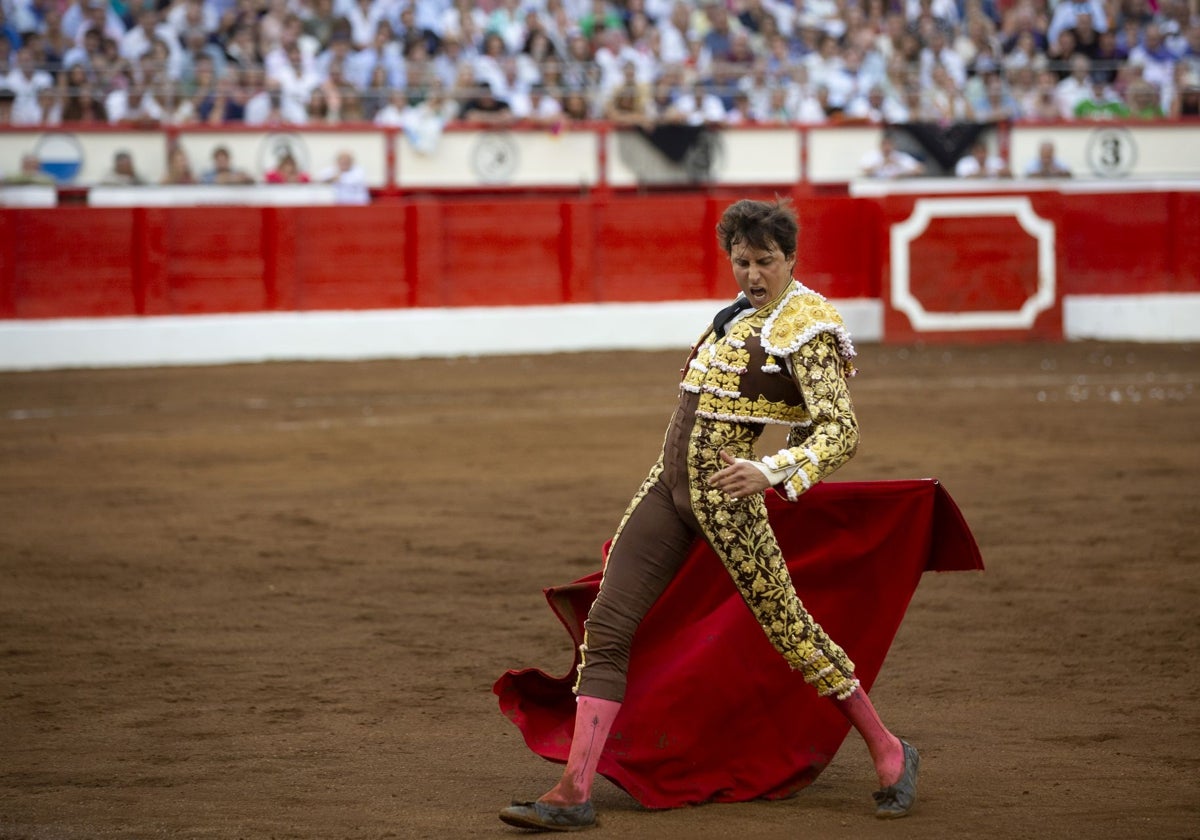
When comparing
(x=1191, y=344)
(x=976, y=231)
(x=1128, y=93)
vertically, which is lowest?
(x=1191, y=344)

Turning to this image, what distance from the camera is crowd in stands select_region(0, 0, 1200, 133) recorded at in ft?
47.9

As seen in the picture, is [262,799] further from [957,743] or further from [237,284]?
[237,284]

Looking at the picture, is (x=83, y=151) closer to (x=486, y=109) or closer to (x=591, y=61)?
(x=486, y=109)

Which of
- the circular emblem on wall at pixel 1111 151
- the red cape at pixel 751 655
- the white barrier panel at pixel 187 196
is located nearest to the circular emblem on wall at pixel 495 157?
the white barrier panel at pixel 187 196

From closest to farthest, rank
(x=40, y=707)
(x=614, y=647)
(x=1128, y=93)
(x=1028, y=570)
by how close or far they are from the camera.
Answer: (x=614, y=647) → (x=40, y=707) → (x=1028, y=570) → (x=1128, y=93)

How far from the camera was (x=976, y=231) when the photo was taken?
14.2 m

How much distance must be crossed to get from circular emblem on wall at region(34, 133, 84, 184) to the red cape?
11996mm

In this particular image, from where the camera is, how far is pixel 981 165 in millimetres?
15789

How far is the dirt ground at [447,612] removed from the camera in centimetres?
362

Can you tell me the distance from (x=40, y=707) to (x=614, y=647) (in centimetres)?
184

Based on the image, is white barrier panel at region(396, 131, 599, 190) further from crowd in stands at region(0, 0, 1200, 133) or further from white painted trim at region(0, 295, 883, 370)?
white painted trim at region(0, 295, 883, 370)

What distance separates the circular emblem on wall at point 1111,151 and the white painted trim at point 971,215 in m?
3.21

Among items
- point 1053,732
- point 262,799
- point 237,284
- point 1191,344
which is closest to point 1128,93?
point 1191,344

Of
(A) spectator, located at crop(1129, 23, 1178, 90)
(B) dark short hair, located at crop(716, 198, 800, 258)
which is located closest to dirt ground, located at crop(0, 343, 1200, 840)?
(B) dark short hair, located at crop(716, 198, 800, 258)
